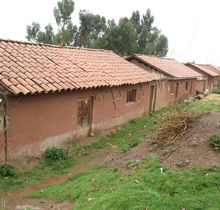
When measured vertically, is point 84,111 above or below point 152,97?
above

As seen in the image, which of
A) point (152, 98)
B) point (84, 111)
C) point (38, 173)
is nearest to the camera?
point (38, 173)

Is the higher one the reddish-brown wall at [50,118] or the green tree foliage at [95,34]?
the green tree foliage at [95,34]

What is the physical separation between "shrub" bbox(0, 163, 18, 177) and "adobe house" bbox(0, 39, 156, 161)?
1.08 feet

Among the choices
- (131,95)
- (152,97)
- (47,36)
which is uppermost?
(47,36)

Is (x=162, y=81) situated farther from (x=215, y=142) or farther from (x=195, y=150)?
(x=195, y=150)

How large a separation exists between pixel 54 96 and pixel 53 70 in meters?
1.47

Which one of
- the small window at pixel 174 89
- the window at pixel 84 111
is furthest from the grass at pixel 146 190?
the small window at pixel 174 89

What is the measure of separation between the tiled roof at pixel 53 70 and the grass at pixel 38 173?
238cm

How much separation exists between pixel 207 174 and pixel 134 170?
1.79 m

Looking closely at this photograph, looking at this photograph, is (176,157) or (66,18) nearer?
(176,157)

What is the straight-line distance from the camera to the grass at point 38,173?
9266 mm

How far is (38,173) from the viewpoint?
10234mm

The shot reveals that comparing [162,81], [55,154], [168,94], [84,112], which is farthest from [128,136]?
[168,94]

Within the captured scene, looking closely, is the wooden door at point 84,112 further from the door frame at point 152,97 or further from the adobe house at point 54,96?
the door frame at point 152,97
